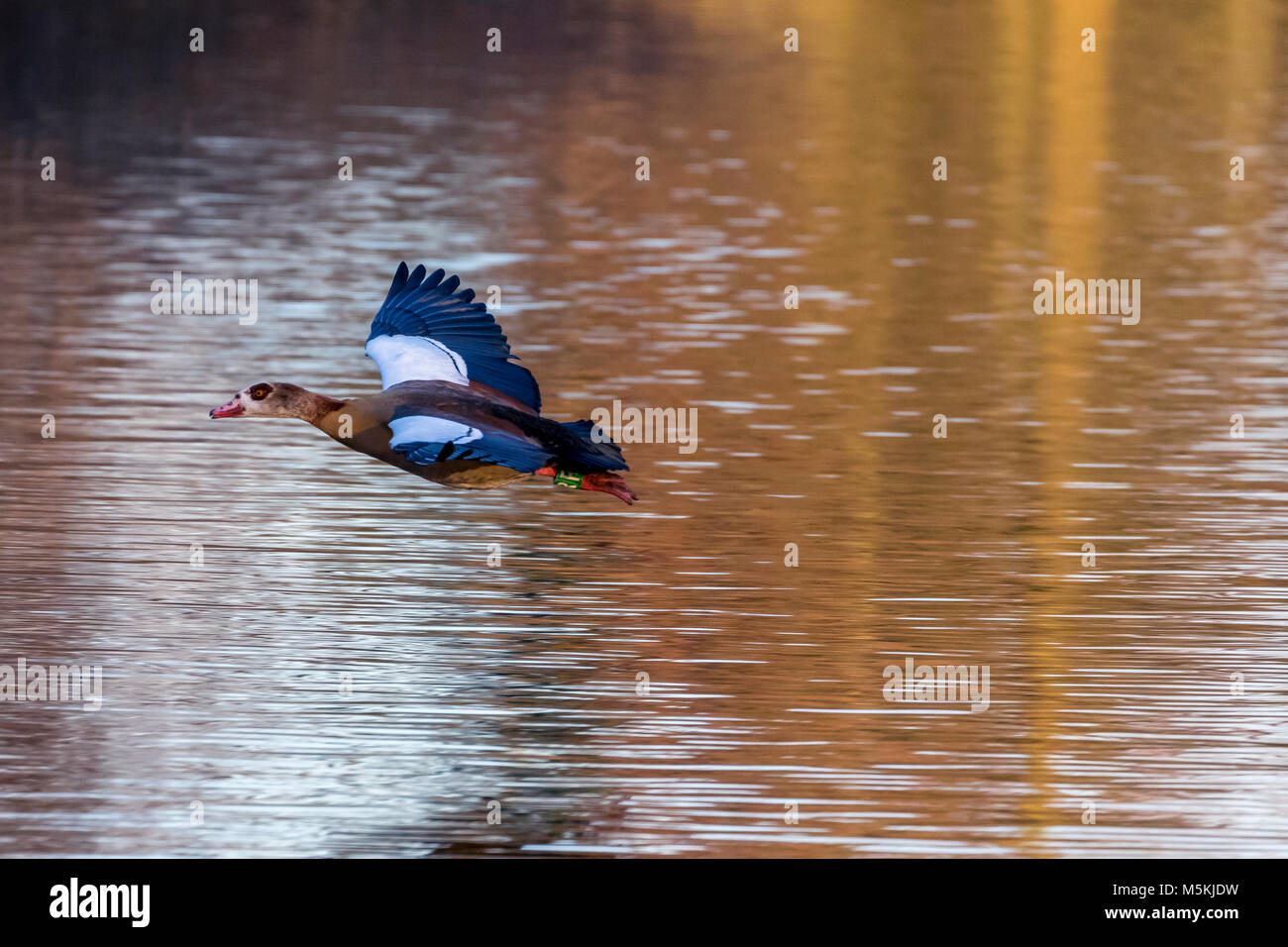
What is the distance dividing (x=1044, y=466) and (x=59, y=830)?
870cm

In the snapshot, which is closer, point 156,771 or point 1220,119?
point 156,771

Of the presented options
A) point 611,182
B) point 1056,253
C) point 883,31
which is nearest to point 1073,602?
point 1056,253

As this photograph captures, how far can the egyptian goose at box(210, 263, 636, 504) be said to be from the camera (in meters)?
10.1

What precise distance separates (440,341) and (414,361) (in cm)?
37

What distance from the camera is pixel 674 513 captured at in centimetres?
1520

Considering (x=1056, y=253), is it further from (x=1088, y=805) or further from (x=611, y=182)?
(x=1088, y=805)

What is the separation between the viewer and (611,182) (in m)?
31.0
